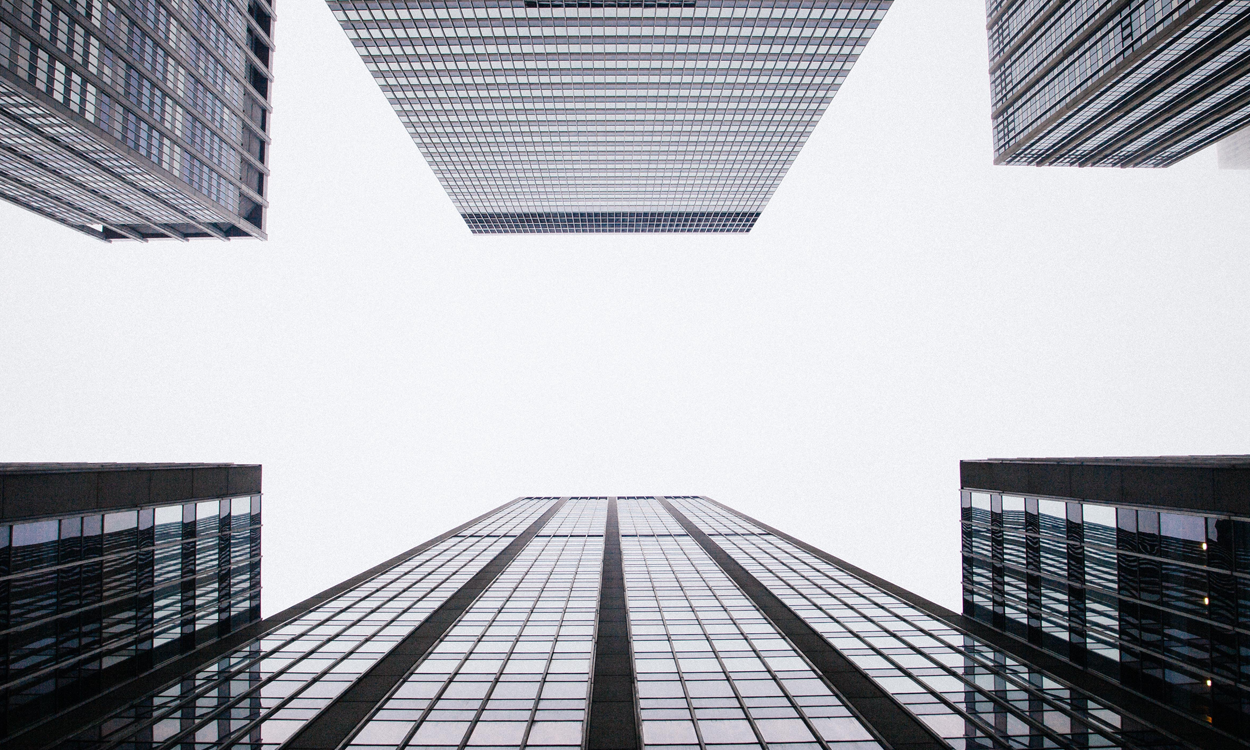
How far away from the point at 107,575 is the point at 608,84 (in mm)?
93303

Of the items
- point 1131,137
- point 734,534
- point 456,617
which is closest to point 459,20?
point 734,534

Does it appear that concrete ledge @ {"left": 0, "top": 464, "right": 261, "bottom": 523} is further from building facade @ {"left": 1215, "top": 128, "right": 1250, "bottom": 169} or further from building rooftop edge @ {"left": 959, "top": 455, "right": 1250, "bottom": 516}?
building facade @ {"left": 1215, "top": 128, "right": 1250, "bottom": 169}

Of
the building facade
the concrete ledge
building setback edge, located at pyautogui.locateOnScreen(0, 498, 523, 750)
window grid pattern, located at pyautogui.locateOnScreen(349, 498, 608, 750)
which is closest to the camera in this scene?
building setback edge, located at pyautogui.locateOnScreen(0, 498, 523, 750)

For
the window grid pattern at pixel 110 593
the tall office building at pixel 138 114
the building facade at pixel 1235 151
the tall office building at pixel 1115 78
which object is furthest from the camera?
the building facade at pixel 1235 151

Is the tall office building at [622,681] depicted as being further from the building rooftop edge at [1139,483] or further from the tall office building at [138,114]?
the tall office building at [138,114]

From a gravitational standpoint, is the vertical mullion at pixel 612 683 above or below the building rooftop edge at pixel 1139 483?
below

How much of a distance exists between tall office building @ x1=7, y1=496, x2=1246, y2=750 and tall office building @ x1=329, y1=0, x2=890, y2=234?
7734 cm

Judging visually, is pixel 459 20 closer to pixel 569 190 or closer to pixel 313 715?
pixel 569 190

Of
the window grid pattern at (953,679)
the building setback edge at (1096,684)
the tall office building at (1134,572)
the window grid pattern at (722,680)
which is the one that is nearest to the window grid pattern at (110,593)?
the window grid pattern at (722,680)

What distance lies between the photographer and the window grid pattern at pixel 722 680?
60.4ft

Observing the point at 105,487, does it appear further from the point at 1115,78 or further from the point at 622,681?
the point at 1115,78

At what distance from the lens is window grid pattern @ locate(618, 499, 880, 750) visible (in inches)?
725

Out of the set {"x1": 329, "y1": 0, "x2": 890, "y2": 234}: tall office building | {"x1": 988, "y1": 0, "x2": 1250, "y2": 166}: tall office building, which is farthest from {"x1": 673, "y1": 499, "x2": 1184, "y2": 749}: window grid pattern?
{"x1": 329, "y1": 0, "x2": 890, "y2": 234}: tall office building

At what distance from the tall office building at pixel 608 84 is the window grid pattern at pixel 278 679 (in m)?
77.8
